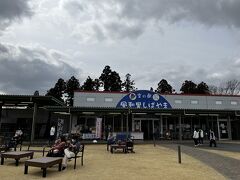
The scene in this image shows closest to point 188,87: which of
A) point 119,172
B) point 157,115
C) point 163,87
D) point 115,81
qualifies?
point 163,87

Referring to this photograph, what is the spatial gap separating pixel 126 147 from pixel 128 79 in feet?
188

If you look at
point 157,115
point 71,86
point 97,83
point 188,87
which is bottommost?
point 157,115

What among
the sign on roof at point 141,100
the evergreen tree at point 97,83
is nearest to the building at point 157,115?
the sign on roof at point 141,100

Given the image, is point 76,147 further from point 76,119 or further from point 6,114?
point 6,114

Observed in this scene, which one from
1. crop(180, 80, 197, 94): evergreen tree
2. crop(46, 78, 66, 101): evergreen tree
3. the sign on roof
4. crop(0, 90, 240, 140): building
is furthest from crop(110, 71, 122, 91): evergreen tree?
the sign on roof

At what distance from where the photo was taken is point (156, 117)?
26766 millimetres

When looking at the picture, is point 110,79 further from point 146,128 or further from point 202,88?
point 146,128

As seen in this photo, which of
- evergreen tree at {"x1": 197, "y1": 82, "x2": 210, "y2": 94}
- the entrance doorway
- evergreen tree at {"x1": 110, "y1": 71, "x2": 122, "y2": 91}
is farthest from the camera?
evergreen tree at {"x1": 110, "y1": 71, "x2": 122, "y2": 91}

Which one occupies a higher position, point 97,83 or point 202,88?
point 97,83

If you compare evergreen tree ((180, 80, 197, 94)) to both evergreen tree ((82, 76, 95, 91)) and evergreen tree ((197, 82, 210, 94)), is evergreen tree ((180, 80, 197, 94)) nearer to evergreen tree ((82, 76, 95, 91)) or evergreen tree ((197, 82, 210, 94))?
evergreen tree ((197, 82, 210, 94))

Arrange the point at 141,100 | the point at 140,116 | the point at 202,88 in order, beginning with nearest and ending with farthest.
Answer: the point at 140,116 → the point at 141,100 → the point at 202,88

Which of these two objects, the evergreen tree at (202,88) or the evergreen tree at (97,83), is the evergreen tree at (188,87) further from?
the evergreen tree at (97,83)

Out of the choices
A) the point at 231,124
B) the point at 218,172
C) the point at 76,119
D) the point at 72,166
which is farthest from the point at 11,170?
the point at 231,124

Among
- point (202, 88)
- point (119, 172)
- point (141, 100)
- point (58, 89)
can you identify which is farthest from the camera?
point (58, 89)
